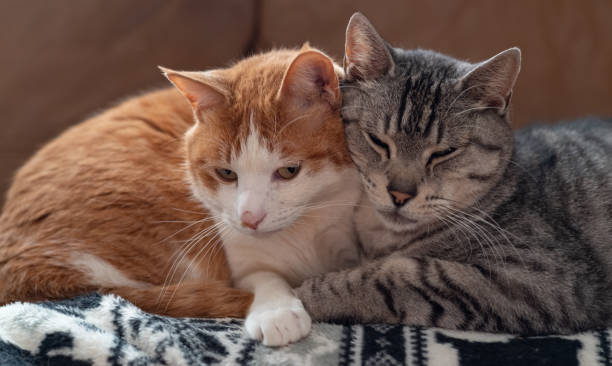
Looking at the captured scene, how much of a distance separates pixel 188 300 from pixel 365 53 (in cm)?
80

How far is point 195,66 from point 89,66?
40 centimetres

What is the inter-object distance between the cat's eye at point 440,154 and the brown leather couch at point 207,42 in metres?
0.82

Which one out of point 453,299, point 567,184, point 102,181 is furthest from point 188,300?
point 567,184

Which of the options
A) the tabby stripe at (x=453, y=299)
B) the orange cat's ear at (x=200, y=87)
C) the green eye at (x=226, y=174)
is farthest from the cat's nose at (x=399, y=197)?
the orange cat's ear at (x=200, y=87)

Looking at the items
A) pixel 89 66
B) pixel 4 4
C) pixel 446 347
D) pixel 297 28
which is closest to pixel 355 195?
pixel 446 347

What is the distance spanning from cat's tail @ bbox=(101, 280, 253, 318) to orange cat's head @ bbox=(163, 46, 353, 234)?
181mm

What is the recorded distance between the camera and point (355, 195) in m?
1.61

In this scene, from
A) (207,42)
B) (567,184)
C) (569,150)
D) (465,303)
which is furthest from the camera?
(207,42)

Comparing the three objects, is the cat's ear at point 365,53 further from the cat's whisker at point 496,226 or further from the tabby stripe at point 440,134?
the cat's whisker at point 496,226

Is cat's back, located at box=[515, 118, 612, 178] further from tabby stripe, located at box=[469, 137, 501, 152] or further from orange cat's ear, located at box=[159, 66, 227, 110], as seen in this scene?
orange cat's ear, located at box=[159, 66, 227, 110]

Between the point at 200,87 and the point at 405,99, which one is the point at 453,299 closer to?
the point at 405,99

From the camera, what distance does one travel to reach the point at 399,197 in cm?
141

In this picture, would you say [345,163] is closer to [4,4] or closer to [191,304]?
[191,304]

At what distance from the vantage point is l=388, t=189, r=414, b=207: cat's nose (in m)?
A: 1.40
